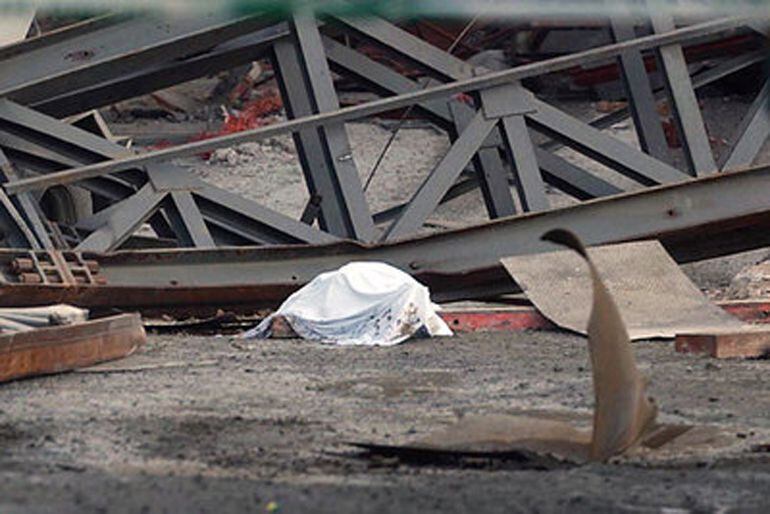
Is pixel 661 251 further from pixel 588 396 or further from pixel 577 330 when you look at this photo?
pixel 588 396

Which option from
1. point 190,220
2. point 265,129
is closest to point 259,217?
point 190,220

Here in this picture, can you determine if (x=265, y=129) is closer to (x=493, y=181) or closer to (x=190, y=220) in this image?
(x=190, y=220)

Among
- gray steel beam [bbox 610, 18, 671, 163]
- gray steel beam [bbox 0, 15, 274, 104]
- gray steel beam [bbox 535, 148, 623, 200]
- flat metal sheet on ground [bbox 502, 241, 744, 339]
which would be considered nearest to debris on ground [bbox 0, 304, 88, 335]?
gray steel beam [bbox 0, 15, 274, 104]

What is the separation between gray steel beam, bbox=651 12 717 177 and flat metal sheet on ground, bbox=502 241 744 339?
81 cm

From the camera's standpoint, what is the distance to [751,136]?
37.0ft

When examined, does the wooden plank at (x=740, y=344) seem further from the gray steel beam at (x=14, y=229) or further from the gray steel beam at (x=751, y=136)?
the gray steel beam at (x=14, y=229)

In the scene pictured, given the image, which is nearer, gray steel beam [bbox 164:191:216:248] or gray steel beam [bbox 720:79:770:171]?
gray steel beam [bbox 164:191:216:248]

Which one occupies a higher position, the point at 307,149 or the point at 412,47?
the point at 412,47

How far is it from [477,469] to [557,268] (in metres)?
5.24

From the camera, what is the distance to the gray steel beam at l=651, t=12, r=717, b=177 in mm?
11016

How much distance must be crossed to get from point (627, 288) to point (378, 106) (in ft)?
6.08

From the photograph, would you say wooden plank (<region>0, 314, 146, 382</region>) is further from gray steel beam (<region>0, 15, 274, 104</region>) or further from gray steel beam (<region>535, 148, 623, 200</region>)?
gray steel beam (<region>535, 148, 623, 200</region>)

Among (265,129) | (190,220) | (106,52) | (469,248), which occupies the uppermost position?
(106,52)

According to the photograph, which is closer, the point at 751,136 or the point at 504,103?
the point at 504,103
